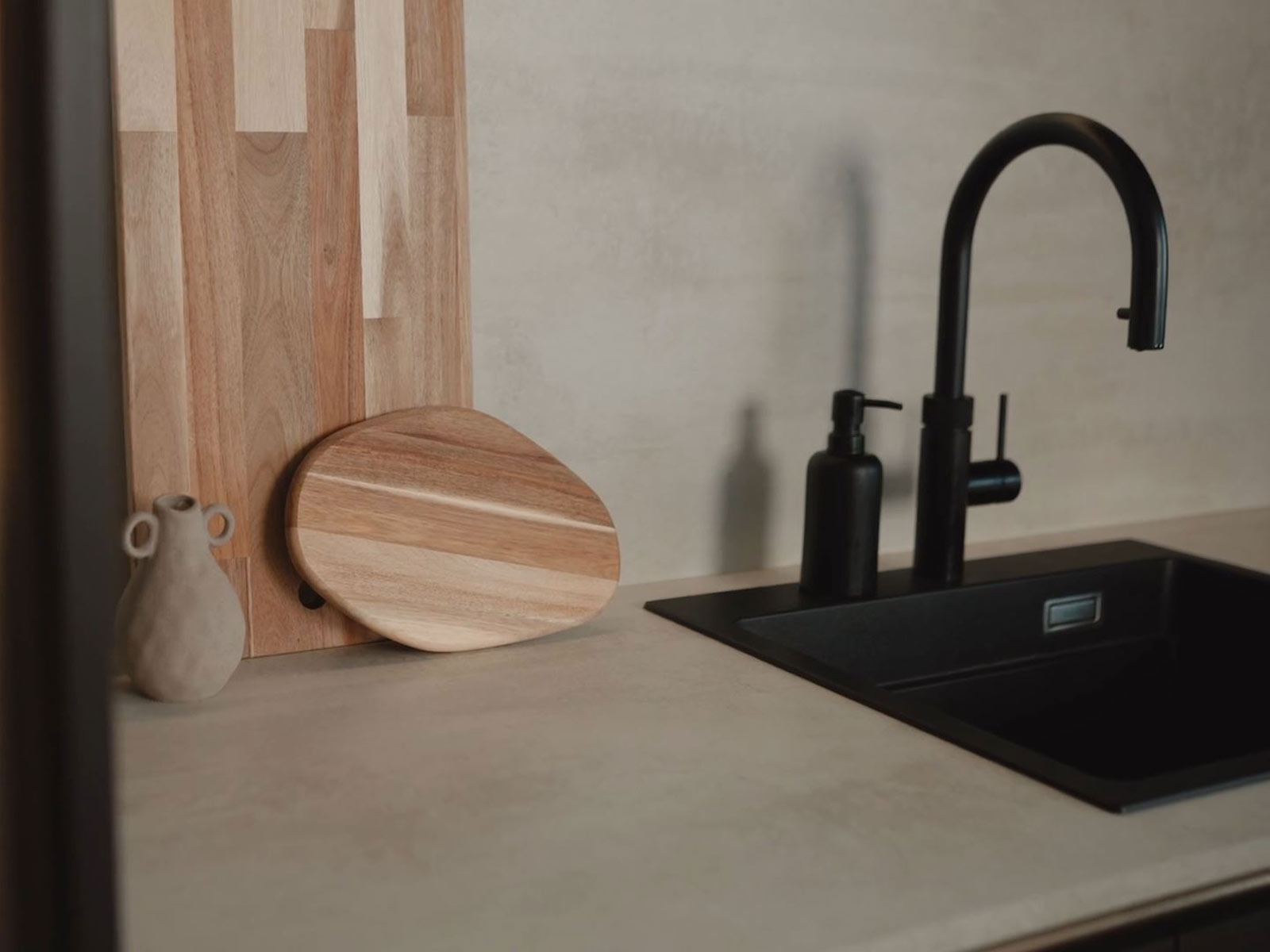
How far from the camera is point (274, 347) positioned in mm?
1043

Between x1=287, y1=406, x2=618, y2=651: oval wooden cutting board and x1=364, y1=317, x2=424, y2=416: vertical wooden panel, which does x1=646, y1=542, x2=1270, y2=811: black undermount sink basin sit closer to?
x1=287, y1=406, x2=618, y2=651: oval wooden cutting board

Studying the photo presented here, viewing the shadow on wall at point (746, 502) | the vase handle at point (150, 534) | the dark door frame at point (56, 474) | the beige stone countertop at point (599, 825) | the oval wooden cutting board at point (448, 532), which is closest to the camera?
the dark door frame at point (56, 474)

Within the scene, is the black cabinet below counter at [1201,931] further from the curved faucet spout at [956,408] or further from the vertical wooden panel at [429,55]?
the vertical wooden panel at [429,55]

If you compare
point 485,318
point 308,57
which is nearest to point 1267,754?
point 485,318

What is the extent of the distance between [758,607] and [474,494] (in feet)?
0.98

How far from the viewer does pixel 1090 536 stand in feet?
5.21

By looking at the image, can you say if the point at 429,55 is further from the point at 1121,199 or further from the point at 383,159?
the point at 1121,199

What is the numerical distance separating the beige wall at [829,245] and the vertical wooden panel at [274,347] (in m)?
0.19

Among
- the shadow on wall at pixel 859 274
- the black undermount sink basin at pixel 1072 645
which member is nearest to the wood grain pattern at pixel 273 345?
the black undermount sink basin at pixel 1072 645

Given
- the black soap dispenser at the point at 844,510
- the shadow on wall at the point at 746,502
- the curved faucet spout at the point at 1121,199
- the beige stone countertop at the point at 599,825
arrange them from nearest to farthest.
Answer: the beige stone countertop at the point at 599,825, the curved faucet spout at the point at 1121,199, the black soap dispenser at the point at 844,510, the shadow on wall at the point at 746,502

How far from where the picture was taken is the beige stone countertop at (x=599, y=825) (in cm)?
66

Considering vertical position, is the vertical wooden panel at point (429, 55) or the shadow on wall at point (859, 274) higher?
the vertical wooden panel at point (429, 55)

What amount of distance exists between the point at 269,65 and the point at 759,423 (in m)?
0.60

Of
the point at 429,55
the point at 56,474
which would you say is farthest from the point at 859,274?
the point at 56,474
